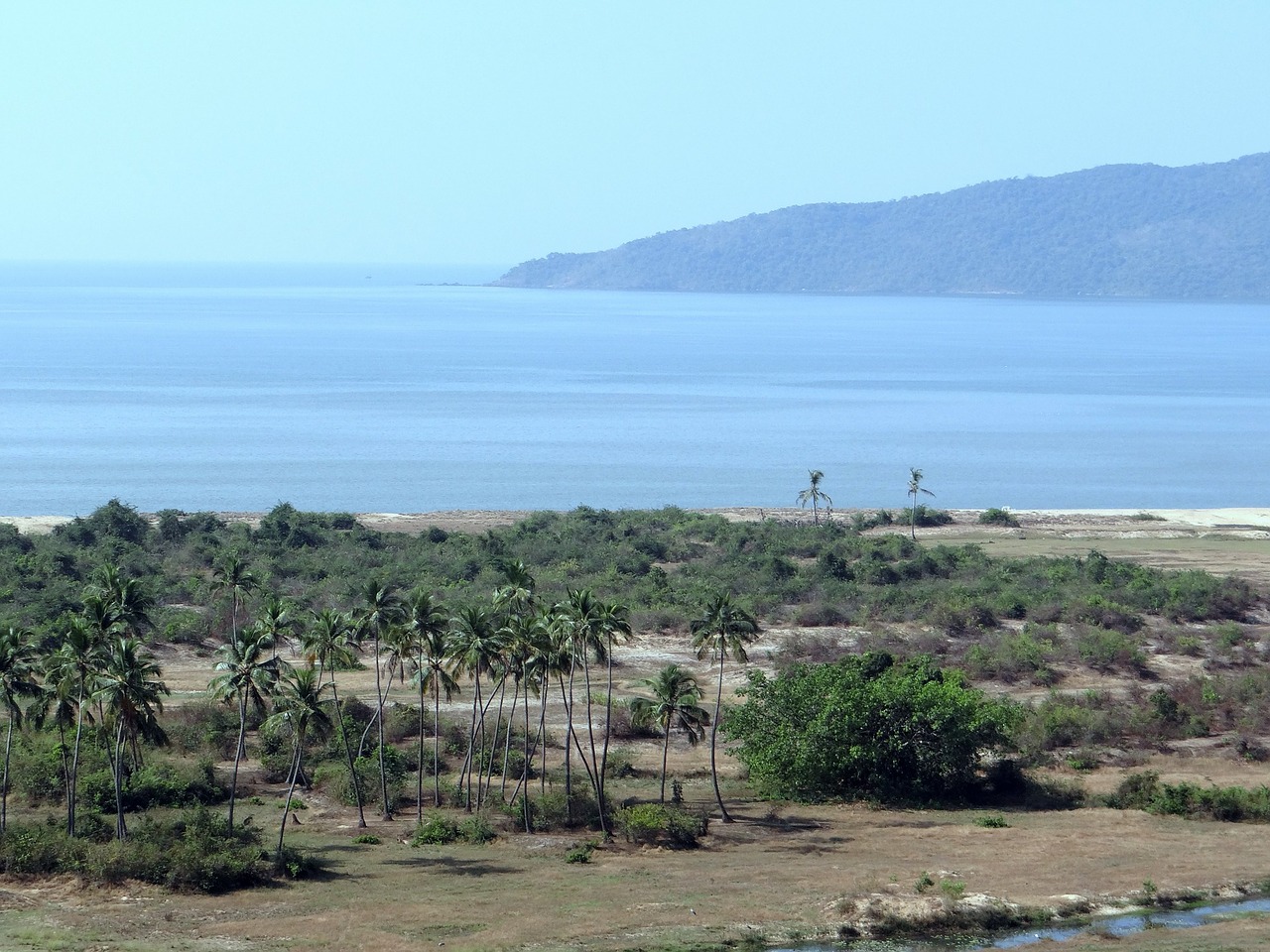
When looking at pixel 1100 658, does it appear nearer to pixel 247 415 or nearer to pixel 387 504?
pixel 387 504

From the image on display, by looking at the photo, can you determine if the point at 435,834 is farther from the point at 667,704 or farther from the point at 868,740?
the point at 868,740

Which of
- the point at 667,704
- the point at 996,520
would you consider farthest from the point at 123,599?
the point at 996,520

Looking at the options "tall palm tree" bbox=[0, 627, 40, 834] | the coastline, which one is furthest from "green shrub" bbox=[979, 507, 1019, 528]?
"tall palm tree" bbox=[0, 627, 40, 834]

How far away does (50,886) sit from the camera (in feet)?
105

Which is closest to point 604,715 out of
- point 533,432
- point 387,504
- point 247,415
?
point 387,504

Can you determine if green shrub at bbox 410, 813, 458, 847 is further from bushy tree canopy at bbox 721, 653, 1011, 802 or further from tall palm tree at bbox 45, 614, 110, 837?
bushy tree canopy at bbox 721, 653, 1011, 802

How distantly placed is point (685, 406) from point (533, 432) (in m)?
29.8

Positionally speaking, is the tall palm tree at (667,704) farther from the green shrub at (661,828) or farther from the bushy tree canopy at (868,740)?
the bushy tree canopy at (868,740)

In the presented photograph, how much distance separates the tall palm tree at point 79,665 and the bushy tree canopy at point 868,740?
1718 cm

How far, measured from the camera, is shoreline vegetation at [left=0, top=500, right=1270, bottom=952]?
31.8 metres

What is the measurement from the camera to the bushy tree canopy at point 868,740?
4119cm

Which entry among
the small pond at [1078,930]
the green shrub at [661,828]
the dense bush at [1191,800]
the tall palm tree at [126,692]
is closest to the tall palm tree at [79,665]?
the tall palm tree at [126,692]

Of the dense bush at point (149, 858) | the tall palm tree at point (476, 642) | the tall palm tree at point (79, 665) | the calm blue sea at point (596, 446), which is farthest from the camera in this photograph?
the calm blue sea at point (596, 446)

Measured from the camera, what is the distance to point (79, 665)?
109 ft
